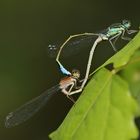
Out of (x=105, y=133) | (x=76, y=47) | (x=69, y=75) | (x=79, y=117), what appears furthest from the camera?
(x=76, y=47)

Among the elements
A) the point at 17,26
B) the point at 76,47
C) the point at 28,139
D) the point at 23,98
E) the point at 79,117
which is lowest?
the point at 28,139

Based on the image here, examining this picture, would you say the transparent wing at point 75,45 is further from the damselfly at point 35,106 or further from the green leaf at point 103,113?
the green leaf at point 103,113

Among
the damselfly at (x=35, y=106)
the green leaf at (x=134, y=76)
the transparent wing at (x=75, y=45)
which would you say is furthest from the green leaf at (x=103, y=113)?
the transparent wing at (x=75, y=45)

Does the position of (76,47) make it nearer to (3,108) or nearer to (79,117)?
(79,117)

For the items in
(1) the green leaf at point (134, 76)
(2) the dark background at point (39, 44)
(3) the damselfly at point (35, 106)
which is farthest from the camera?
(2) the dark background at point (39, 44)

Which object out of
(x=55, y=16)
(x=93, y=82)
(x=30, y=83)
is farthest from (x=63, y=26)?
(x=93, y=82)

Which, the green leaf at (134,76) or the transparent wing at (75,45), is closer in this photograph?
the green leaf at (134,76)

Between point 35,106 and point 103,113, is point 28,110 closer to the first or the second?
point 35,106
